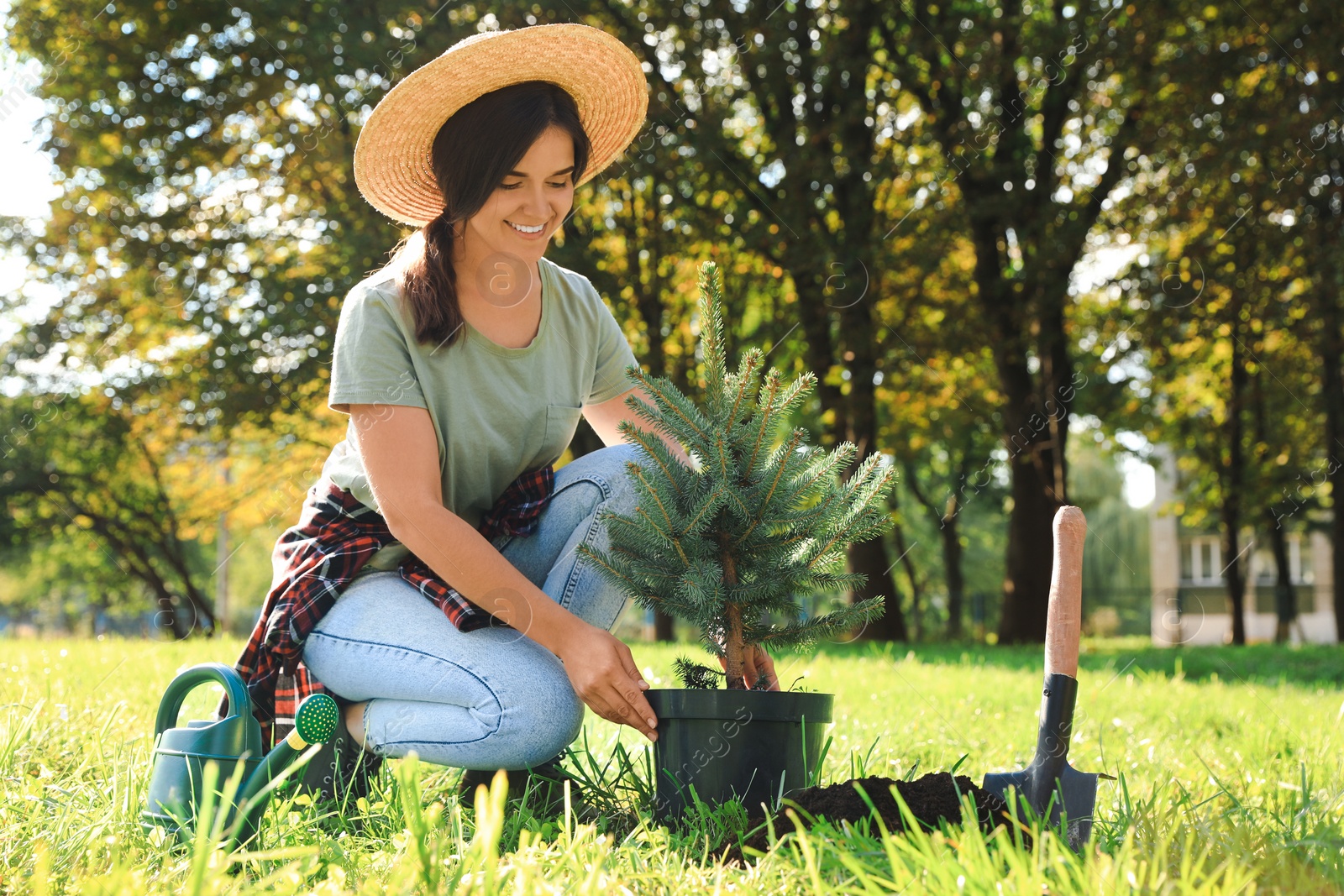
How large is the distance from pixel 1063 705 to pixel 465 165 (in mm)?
1893

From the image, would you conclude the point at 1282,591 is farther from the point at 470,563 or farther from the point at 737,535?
the point at 470,563

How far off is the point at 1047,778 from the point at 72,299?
15.6 meters

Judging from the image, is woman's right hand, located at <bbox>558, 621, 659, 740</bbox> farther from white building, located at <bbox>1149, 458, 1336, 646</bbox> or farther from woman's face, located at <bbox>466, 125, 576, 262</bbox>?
white building, located at <bbox>1149, 458, 1336, 646</bbox>

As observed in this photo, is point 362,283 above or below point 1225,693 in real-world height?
above

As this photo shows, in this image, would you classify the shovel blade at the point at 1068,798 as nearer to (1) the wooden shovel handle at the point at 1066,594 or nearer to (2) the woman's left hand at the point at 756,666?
(1) the wooden shovel handle at the point at 1066,594

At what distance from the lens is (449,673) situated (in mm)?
2412

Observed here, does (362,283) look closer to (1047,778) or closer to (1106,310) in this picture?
(1047,778)

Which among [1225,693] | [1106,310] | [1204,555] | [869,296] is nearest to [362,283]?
[1225,693]

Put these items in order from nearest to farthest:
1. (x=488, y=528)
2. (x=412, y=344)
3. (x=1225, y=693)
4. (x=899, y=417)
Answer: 1. (x=412, y=344)
2. (x=488, y=528)
3. (x=1225, y=693)
4. (x=899, y=417)

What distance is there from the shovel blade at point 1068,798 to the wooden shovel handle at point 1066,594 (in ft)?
0.63

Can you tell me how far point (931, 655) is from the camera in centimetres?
806

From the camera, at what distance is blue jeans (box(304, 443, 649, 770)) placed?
2377 mm

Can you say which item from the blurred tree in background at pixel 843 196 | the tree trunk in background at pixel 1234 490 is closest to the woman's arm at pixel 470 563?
the blurred tree in background at pixel 843 196

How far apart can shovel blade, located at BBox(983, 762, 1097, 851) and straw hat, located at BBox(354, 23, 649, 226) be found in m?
1.98
